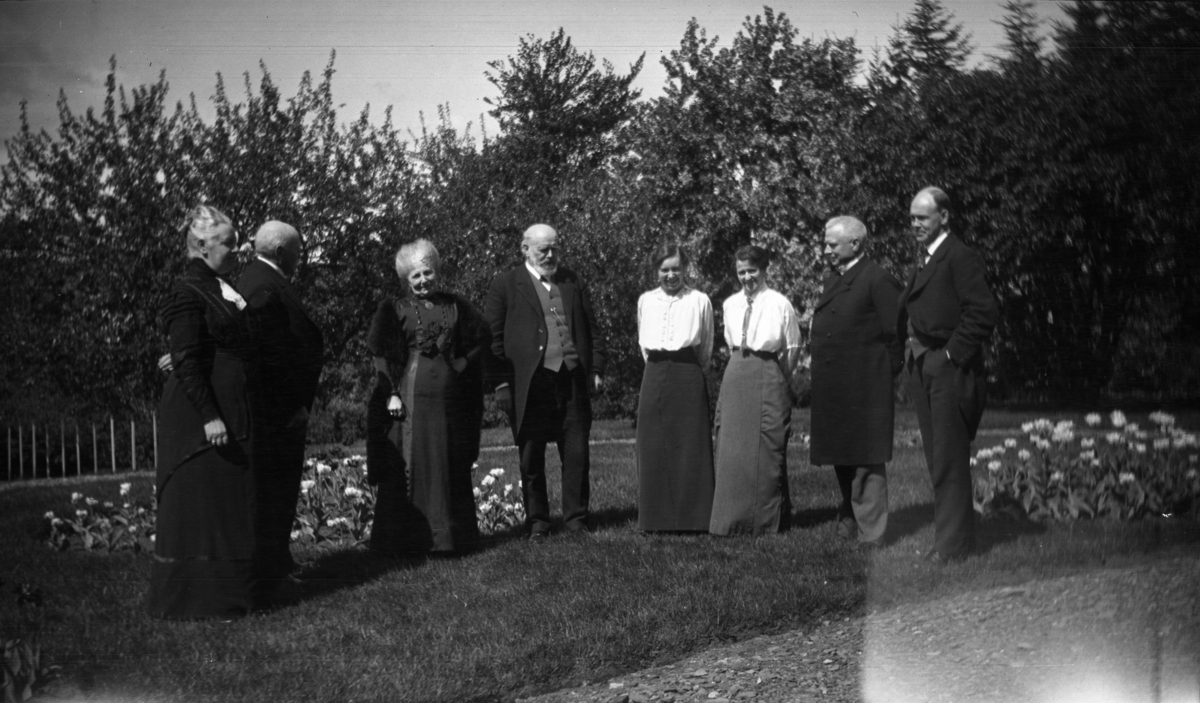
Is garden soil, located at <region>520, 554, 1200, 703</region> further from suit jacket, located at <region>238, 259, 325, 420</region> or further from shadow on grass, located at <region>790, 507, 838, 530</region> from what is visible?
suit jacket, located at <region>238, 259, 325, 420</region>

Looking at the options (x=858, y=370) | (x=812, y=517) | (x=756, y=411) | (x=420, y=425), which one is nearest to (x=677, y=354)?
(x=756, y=411)

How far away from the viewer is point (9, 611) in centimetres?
510

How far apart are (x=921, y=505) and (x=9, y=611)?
18.4ft

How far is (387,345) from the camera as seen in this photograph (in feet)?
21.0

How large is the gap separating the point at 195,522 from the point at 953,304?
3994mm

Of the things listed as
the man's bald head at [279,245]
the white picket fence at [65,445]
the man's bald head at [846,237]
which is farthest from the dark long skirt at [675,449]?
the white picket fence at [65,445]

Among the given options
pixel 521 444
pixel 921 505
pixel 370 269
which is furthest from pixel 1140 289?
pixel 370 269

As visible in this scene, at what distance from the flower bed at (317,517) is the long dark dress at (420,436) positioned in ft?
2.01

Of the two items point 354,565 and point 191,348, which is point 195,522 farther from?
point 354,565

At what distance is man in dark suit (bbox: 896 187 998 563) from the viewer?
5492mm

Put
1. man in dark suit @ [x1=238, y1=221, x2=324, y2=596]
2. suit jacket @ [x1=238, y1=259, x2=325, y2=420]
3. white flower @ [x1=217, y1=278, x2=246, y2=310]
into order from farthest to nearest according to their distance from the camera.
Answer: suit jacket @ [x1=238, y1=259, x2=325, y2=420] → man in dark suit @ [x1=238, y1=221, x2=324, y2=596] → white flower @ [x1=217, y1=278, x2=246, y2=310]

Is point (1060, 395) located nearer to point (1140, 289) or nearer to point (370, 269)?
point (1140, 289)

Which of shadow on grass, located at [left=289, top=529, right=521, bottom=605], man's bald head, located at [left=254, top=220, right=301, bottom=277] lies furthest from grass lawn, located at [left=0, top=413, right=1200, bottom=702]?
man's bald head, located at [left=254, top=220, right=301, bottom=277]

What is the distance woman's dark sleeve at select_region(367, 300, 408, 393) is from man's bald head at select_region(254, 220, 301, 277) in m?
0.66
